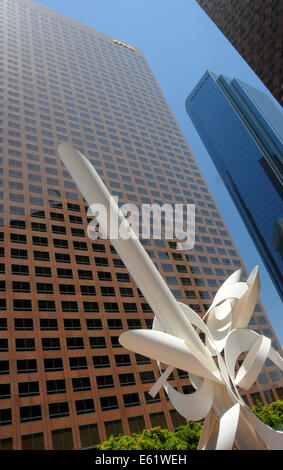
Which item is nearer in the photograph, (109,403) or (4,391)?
(4,391)

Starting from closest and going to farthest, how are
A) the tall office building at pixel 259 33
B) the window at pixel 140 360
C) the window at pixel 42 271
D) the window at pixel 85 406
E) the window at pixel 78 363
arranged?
the window at pixel 85 406, the tall office building at pixel 259 33, the window at pixel 78 363, the window at pixel 42 271, the window at pixel 140 360

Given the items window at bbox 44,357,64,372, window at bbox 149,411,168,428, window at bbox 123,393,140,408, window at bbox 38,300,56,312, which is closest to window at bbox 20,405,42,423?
window at bbox 44,357,64,372

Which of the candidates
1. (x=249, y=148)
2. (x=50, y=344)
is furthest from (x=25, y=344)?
(x=249, y=148)

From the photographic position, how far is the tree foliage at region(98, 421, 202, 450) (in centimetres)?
2733

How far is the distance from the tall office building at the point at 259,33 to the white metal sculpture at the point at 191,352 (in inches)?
1558

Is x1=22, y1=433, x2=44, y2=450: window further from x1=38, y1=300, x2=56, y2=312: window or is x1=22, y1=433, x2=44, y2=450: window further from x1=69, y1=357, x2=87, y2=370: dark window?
x1=38, y1=300, x2=56, y2=312: window

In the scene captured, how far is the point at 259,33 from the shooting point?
47281 millimetres

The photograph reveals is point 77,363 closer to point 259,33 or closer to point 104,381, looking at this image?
point 104,381

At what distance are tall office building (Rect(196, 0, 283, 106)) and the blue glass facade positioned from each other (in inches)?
2400

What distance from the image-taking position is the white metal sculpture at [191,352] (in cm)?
1313

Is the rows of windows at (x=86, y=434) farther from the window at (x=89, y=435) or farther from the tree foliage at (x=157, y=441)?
the tree foliage at (x=157, y=441)

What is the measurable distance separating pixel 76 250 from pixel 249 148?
84456 mm

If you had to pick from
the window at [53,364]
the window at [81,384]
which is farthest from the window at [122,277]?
the window at [81,384]

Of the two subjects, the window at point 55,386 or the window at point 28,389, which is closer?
the window at point 28,389
